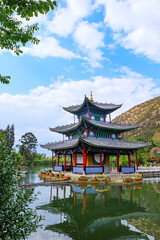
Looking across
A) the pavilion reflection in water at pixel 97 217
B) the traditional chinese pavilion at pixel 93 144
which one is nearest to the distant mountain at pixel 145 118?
the traditional chinese pavilion at pixel 93 144

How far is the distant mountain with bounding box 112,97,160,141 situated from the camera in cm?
10411

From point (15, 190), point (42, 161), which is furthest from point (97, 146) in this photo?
point (42, 161)

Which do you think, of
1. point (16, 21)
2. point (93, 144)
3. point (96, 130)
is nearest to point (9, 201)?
point (16, 21)

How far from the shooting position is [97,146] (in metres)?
21.3

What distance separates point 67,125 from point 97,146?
480 inches

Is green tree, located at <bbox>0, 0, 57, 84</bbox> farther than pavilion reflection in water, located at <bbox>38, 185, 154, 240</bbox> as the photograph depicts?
No

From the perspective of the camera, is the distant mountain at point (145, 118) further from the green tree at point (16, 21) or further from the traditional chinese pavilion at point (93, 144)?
the green tree at point (16, 21)

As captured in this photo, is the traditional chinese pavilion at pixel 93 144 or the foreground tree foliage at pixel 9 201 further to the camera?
the traditional chinese pavilion at pixel 93 144

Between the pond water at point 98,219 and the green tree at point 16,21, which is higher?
the green tree at point 16,21

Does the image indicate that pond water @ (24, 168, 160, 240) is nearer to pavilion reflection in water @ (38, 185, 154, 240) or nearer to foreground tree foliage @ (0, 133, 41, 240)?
pavilion reflection in water @ (38, 185, 154, 240)

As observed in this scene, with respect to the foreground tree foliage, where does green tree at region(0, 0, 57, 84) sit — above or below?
above

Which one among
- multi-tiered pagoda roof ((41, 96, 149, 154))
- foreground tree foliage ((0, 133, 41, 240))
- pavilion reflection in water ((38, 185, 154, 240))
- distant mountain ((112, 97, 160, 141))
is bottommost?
pavilion reflection in water ((38, 185, 154, 240))

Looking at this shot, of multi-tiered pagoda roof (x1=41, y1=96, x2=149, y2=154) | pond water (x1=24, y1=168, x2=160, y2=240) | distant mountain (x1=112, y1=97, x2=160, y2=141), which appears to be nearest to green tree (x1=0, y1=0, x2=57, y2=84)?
pond water (x1=24, y1=168, x2=160, y2=240)

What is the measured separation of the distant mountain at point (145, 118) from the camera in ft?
342
